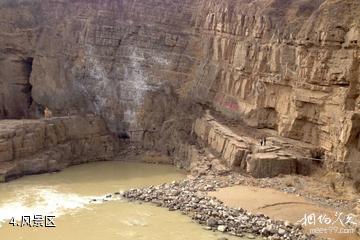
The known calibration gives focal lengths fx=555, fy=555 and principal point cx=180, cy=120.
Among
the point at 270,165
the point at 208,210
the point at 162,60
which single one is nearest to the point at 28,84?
the point at 162,60

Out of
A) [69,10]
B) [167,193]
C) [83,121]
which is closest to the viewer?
[167,193]

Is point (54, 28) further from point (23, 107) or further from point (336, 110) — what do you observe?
point (336, 110)

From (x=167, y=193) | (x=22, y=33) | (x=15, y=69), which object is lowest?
(x=167, y=193)

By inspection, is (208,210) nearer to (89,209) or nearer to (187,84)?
(89,209)

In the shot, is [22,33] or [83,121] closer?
[83,121]

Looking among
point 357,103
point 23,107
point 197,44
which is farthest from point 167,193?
point 23,107

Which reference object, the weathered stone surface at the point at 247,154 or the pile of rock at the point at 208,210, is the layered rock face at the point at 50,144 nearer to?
the weathered stone surface at the point at 247,154
